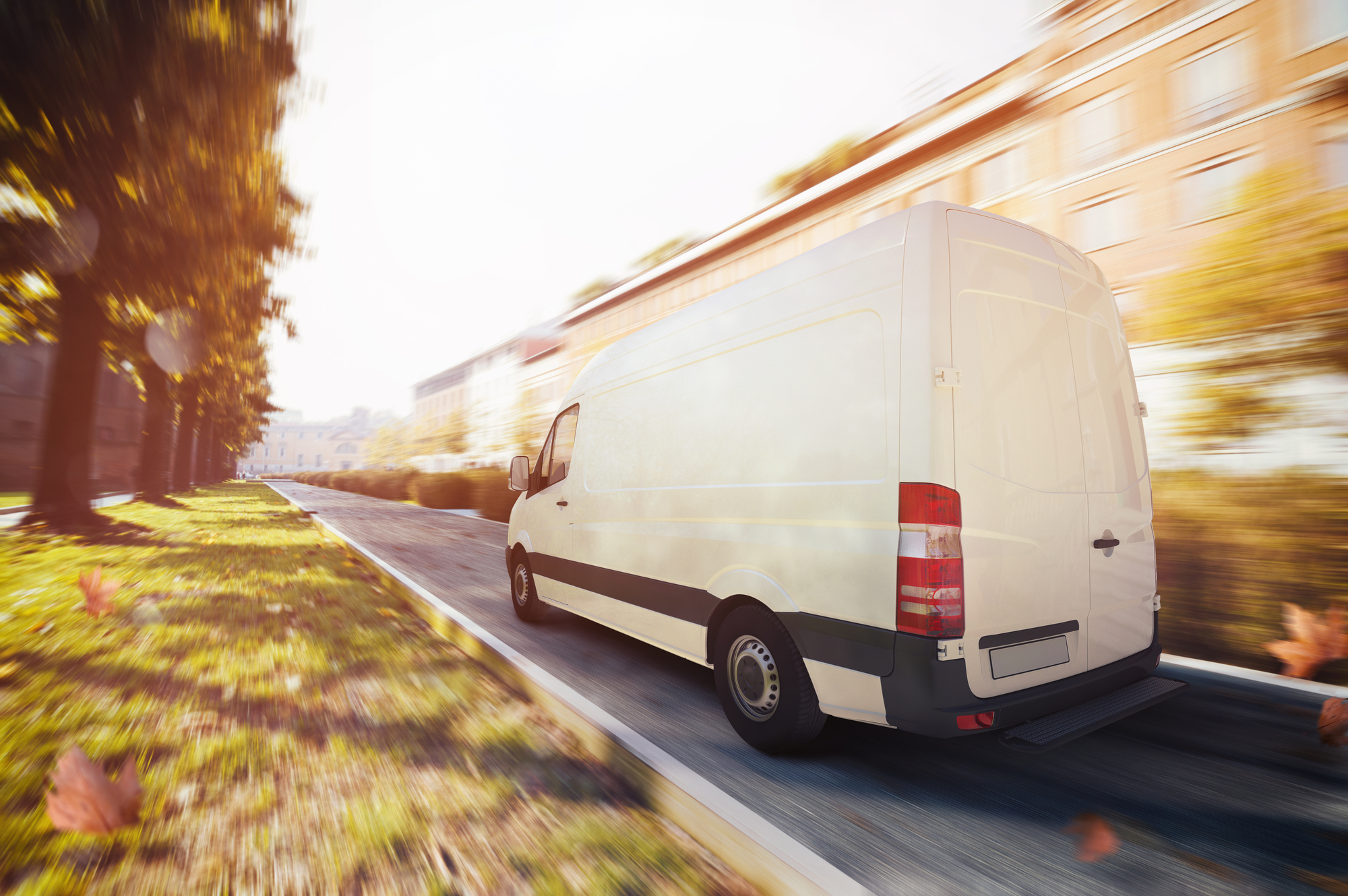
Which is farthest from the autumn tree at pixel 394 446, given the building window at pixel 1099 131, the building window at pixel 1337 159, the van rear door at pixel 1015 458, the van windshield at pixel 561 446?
the van rear door at pixel 1015 458

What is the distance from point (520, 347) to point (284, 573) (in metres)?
49.4

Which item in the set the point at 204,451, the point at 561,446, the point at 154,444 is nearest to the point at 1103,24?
the point at 561,446

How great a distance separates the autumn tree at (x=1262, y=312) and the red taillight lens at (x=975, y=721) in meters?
4.59

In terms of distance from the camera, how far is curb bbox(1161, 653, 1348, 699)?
4.13 metres

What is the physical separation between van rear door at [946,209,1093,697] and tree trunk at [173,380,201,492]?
99.5 ft

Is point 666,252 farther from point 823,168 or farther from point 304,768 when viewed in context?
point 304,768

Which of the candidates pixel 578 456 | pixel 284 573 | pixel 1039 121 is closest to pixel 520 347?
A: pixel 1039 121

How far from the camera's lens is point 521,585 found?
670 centimetres

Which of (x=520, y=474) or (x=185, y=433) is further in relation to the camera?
(x=185, y=433)

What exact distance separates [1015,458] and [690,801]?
1.97 meters

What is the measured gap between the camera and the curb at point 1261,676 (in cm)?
413

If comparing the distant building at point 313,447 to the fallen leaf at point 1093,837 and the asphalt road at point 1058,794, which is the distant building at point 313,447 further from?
the fallen leaf at point 1093,837

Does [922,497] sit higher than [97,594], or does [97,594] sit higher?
[922,497]

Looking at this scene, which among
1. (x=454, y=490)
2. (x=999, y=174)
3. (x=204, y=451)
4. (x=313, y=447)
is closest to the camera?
(x=999, y=174)
